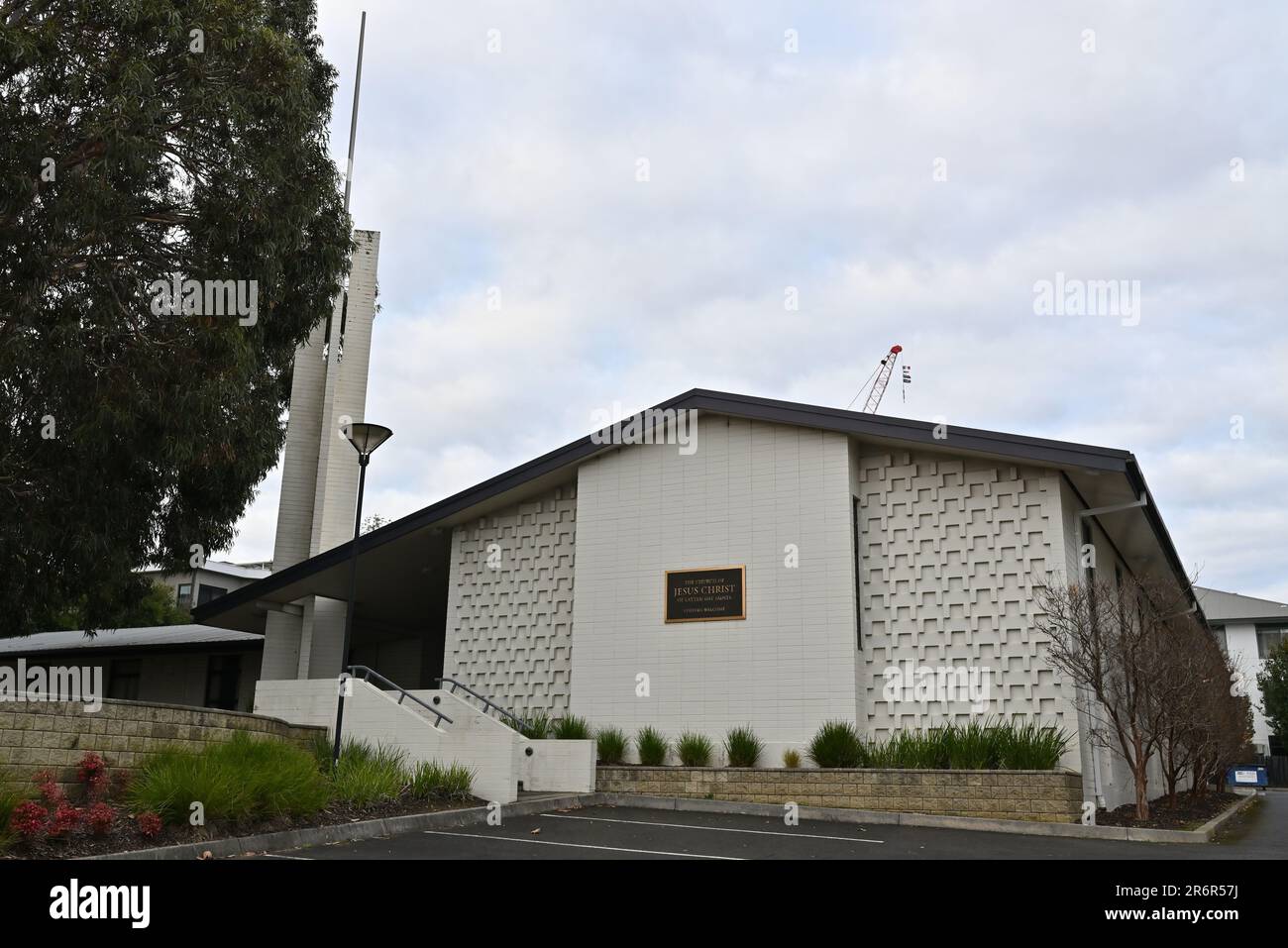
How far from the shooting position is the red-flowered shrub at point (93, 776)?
33.4ft

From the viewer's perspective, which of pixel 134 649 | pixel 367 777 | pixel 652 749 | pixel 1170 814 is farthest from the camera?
pixel 134 649

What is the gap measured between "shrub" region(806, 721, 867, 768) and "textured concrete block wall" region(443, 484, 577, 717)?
16.4ft

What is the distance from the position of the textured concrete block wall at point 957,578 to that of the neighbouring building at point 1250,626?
135 ft

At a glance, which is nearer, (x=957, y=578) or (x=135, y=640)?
(x=957, y=578)

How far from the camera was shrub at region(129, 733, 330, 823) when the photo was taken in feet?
32.5

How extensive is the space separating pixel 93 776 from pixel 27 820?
5.86 feet

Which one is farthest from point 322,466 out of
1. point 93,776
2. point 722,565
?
point 93,776

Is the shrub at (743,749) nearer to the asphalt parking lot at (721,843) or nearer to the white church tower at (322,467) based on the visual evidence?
the asphalt parking lot at (721,843)

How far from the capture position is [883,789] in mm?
14758

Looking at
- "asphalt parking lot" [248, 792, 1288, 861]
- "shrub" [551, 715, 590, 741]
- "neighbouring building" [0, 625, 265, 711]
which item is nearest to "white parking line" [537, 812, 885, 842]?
"asphalt parking lot" [248, 792, 1288, 861]

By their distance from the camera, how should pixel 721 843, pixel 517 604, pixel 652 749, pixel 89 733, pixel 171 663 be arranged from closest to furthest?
pixel 89 733, pixel 721 843, pixel 652 749, pixel 517 604, pixel 171 663

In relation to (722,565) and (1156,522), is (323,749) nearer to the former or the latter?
(722,565)

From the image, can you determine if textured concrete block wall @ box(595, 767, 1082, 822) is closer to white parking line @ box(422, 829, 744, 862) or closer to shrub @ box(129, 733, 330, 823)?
white parking line @ box(422, 829, 744, 862)

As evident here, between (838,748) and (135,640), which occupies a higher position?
(135,640)
